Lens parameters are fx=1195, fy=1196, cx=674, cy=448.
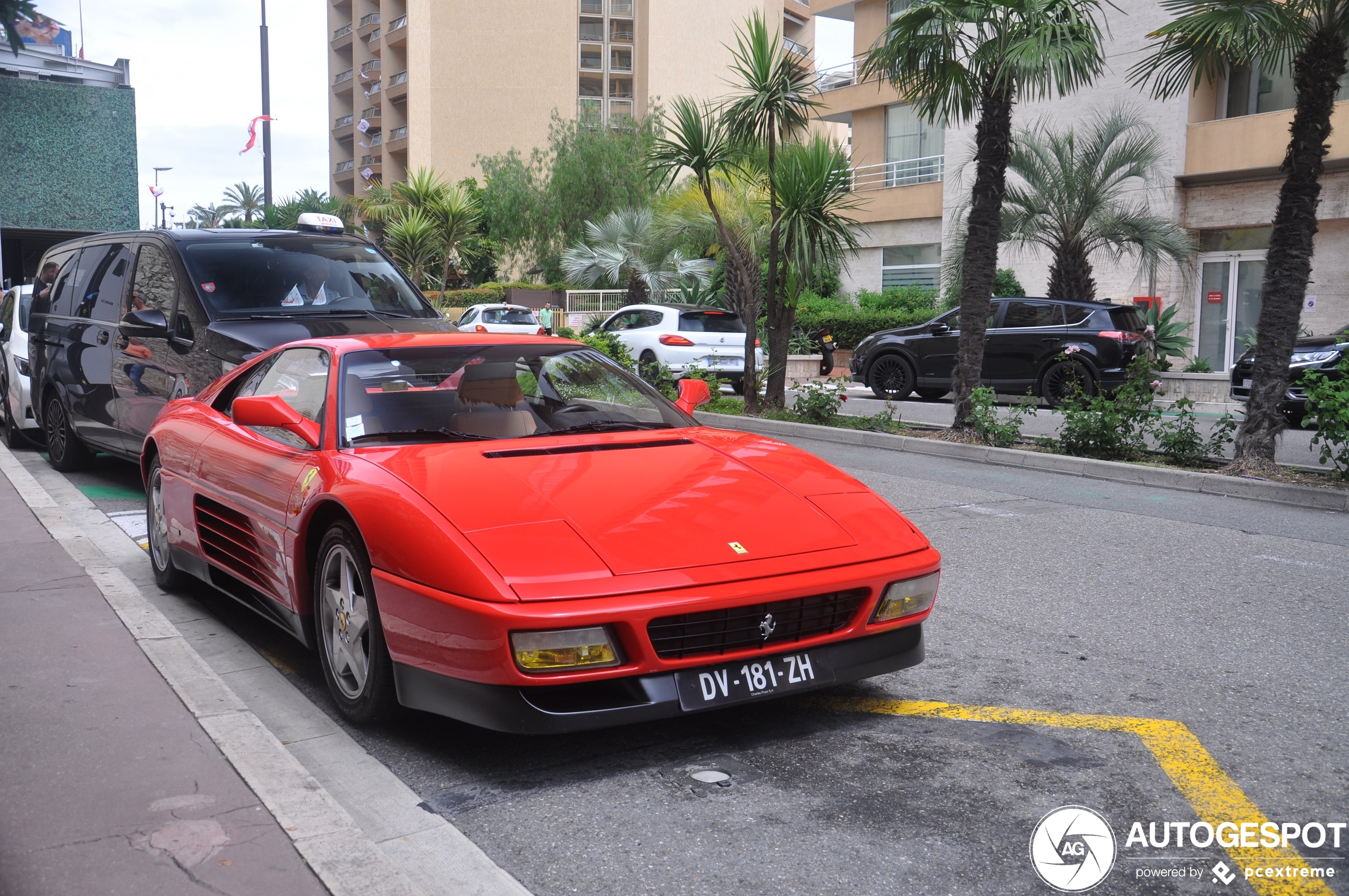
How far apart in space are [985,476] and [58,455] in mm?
8157

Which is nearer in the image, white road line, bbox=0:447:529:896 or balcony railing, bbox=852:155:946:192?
white road line, bbox=0:447:529:896

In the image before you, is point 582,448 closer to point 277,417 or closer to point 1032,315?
point 277,417

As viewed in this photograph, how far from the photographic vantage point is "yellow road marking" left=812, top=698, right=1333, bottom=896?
2.97 m

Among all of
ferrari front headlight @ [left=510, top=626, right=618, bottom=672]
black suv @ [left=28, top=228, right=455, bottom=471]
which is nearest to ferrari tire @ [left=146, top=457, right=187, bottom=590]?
black suv @ [left=28, top=228, right=455, bottom=471]

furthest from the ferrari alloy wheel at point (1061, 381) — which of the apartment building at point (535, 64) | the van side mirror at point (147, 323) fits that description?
the apartment building at point (535, 64)

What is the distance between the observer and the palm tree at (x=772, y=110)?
14.7 meters

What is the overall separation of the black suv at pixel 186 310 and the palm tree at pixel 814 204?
21.8 ft

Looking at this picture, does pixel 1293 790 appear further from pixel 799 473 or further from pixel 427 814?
pixel 427 814

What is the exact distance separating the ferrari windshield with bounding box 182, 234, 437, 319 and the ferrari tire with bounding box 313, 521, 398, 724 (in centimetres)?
445

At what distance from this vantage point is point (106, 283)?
371 inches

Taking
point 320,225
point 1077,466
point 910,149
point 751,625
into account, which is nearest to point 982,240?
point 1077,466

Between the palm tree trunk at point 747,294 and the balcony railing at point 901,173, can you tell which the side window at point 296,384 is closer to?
the palm tree trunk at point 747,294

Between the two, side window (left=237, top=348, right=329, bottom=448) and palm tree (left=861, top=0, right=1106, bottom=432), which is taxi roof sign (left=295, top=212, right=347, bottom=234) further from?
palm tree (left=861, top=0, right=1106, bottom=432)

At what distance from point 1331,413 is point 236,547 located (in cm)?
830
